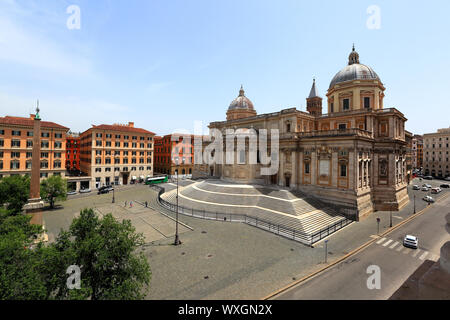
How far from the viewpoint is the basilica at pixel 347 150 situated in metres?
31.3

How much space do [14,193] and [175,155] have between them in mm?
44452

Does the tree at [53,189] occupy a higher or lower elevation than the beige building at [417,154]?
lower

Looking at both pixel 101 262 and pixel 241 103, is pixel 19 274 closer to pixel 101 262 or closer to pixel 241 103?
pixel 101 262

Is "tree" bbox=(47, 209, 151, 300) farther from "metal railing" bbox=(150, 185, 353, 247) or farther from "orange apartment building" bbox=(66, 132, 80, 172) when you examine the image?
"orange apartment building" bbox=(66, 132, 80, 172)

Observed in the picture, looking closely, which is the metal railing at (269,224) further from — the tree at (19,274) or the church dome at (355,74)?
the church dome at (355,74)

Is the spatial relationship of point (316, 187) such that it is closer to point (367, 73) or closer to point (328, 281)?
point (328, 281)

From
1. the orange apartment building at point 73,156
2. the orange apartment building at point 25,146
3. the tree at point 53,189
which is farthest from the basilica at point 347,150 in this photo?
the orange apartment building at point 73,156

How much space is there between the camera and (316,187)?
112ft

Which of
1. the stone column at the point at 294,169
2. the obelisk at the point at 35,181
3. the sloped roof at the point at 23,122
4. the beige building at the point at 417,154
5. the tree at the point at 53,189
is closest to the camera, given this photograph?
the obelisk at the point at 35,181

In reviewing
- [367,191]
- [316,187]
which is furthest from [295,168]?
[367,191]

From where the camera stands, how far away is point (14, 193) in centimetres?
2575

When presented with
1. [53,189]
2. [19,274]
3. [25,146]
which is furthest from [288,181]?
[25,146]

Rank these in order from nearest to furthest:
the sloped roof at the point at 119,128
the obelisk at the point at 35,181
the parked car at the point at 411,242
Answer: the parked car at the point at 411,242, the obelisk at the point at 35,181, the sloped roof at the point at 119,128

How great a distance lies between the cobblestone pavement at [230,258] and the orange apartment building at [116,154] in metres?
27.7
